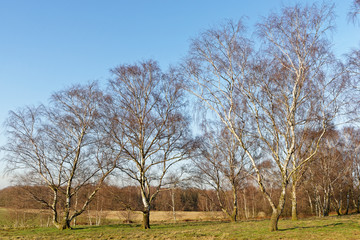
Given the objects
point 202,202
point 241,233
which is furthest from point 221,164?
point 202,202

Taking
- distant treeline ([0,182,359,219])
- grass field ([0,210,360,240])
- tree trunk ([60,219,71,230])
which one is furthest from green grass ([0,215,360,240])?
distant treeline ([0,182,359,219])

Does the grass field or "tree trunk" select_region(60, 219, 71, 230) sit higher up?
the grass field

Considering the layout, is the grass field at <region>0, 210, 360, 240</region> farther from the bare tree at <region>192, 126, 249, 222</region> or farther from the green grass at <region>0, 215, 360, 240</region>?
the bare tree at <region>192, 126, 249, 222</region>

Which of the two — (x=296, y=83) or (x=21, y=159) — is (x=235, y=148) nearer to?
(x=296, y=83)

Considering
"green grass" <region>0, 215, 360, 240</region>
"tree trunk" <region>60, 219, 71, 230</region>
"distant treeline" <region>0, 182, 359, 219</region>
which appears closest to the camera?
"green grass" <region>0, 215, 360, 240</region>

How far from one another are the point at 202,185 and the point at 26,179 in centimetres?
1509

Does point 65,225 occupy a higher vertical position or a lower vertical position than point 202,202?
higher

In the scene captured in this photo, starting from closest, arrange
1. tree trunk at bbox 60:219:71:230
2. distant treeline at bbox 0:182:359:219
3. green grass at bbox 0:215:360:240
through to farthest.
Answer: green grass at bbox 0:215:360:240 → tree trunk at bbox 60:219:71:230 → distant treeline at bbox 0:182:359:219

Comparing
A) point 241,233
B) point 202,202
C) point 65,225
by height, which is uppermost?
point 241,233

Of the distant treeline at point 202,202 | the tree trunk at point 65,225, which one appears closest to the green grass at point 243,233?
the tree trunk at point 65,225

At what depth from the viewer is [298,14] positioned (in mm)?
13188

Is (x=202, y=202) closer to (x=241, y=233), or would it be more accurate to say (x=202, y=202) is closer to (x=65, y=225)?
(x=65, y=225)

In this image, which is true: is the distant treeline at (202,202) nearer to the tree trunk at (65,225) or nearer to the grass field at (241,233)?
the tree trunk at (65,225)

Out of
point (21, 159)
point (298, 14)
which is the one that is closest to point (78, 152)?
point (21, 159)
